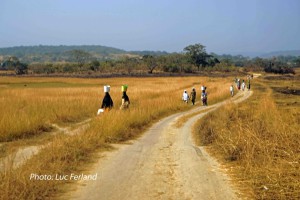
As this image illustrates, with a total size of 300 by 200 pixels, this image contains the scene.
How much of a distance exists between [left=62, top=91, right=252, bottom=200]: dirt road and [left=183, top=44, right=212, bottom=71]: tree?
137151mm

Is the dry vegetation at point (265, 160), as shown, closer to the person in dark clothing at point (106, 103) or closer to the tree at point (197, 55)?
the person in dark clothing at point (106, 103)

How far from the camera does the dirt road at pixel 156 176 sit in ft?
23.1

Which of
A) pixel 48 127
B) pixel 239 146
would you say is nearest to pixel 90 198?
pixel 239 146

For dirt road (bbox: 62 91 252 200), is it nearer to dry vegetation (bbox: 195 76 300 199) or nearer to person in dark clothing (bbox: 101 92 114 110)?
dry vegetation (bbox: 195 76 300 199)

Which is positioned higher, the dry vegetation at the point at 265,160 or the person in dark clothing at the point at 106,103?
the person in dark clothing at the point at 106,103

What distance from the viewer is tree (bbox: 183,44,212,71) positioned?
150 m

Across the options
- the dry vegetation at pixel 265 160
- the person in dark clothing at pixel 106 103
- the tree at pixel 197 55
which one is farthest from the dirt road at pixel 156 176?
the tree at pixel 197 55

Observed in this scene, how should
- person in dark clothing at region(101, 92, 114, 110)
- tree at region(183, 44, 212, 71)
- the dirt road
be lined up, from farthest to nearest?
tree at region(183, 44, 212, 71) → person in dark clothing at region(101, 92, 114, 110) → the dirt road

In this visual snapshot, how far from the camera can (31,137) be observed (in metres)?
14.8

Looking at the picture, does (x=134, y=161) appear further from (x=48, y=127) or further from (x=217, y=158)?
(x=48, y=127)

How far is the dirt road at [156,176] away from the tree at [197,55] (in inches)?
5400

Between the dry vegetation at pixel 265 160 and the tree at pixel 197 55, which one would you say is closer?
the dry vegetation at pixel 265 160

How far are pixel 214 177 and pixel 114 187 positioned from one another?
2213mm

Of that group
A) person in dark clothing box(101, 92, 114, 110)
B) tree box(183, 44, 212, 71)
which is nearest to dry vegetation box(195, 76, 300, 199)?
person in dark clothing box(101, 92, 114, 110)
